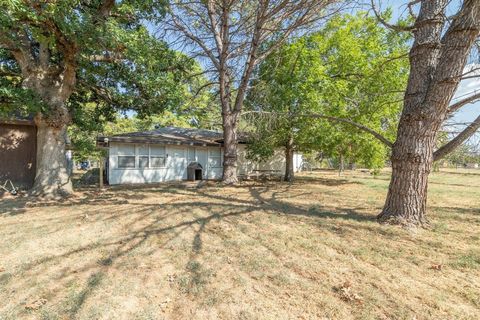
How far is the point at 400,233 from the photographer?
15.6ft

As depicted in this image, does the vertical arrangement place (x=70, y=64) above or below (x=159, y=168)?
above

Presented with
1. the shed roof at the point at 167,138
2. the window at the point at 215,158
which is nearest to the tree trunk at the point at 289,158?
the shed roof at the point at 167,138

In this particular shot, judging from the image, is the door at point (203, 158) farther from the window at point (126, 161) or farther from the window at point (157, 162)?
the window at point (126, 161)

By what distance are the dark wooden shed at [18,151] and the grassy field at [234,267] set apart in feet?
18.2

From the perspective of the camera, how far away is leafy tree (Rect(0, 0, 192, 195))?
6.73 metres

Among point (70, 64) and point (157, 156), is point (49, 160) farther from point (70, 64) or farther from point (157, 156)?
point (157, 156)

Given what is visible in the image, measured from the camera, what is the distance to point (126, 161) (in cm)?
1383

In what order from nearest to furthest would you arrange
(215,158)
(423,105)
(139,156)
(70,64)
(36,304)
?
1. (36,304)
2. (423,105)
3. (70,64)
4. (139,156)
5. (215,158)

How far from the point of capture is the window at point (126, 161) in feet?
44.7

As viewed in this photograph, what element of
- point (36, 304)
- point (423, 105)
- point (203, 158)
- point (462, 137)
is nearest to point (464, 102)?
point (462, 137)

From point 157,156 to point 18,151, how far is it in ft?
20.3

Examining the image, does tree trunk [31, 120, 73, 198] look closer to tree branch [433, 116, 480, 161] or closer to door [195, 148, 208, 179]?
door [195, 148, 208, 179]

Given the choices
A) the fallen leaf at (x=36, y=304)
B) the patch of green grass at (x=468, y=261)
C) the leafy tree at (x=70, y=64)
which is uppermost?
the leafy tree at (x=70, y=64)

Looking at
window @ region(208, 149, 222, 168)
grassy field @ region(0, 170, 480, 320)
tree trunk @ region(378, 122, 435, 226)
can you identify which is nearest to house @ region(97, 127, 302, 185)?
window @ region(208, 149, 222, 168)
